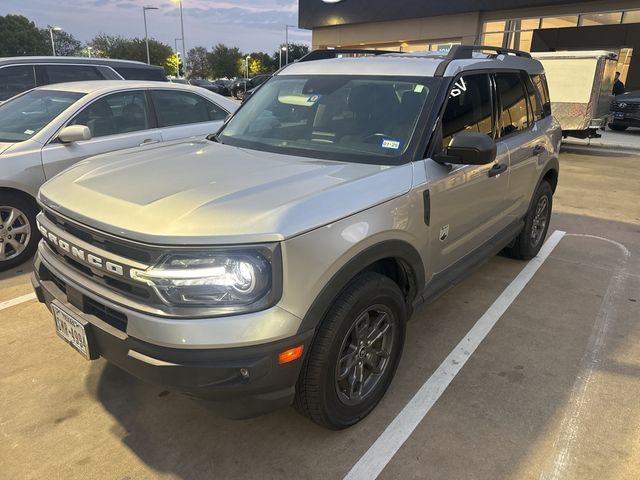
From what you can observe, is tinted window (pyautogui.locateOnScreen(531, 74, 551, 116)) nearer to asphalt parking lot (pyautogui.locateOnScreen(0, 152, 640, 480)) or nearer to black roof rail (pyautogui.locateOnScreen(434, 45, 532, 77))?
black roof rail (pyautogui.locateOnScreen(434, 45, 532, 77))

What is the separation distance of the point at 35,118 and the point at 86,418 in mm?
3602

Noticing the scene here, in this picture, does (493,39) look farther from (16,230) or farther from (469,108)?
(16,230)

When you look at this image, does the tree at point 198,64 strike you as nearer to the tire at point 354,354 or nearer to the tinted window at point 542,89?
the tinted window at point 542,89

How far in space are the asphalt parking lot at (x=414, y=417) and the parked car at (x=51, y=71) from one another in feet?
14.6

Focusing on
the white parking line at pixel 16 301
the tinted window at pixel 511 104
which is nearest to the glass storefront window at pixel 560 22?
the tinted window at pixel 511 104

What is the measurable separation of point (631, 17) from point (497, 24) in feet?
15.9

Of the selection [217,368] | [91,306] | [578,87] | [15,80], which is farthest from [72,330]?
[578,87]

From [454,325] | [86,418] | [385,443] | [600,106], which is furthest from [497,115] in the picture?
[600,106]

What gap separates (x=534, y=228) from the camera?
16.8ft

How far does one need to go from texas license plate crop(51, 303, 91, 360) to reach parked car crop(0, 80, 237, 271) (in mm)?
2594

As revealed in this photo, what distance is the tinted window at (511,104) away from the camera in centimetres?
389

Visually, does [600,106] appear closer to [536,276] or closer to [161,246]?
[536,276]

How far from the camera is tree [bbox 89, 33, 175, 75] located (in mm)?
68188

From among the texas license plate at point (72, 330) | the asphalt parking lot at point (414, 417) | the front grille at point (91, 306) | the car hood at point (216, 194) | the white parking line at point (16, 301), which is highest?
the car hood at point (216, 194)
